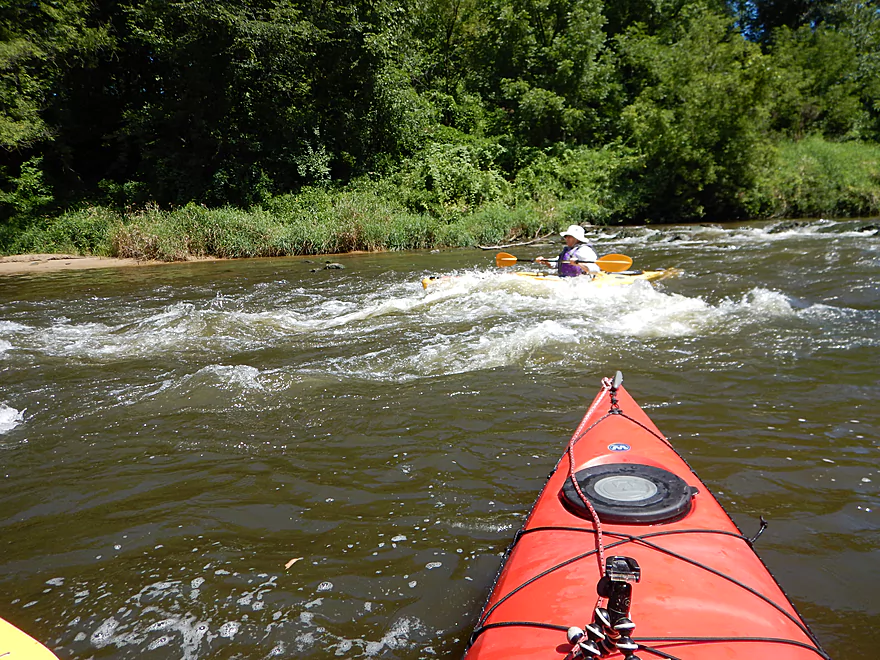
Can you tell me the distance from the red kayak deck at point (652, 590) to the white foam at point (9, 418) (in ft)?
12.6

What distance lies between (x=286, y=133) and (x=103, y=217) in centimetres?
624

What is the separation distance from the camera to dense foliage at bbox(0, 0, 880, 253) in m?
16.7

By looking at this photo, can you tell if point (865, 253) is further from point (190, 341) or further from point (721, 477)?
point (190, 341)

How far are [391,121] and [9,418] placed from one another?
17572 mm

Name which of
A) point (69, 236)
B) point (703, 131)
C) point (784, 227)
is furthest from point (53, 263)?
point (784, 227)

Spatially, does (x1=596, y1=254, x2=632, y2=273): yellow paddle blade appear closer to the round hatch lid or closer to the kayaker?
the kayaker

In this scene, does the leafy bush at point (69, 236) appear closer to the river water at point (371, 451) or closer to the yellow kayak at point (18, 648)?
the river water at point (371, 451)

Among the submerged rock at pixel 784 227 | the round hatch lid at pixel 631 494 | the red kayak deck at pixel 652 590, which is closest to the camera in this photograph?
the red kayak deck at pixel 652 590

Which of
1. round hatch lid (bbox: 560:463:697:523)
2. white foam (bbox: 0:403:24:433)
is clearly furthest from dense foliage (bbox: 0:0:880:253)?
round hatch lid (bbox: 560:463:697:523)

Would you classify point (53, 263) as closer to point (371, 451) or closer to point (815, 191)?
point (371, 451)

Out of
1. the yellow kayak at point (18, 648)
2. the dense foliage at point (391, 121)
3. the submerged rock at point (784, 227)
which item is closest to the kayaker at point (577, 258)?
the dense foliage at point (391, 121)

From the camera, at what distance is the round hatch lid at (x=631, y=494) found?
2.02 metres

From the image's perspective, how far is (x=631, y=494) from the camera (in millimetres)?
2119

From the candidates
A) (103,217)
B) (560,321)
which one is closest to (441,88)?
(103,217)
